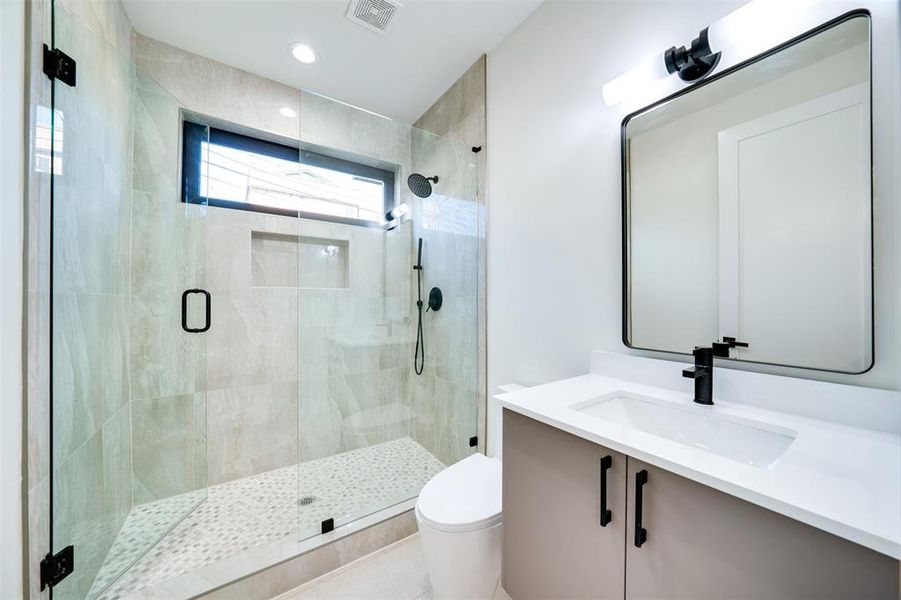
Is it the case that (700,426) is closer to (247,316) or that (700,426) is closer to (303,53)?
(247,316)

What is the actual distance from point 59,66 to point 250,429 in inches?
74.4

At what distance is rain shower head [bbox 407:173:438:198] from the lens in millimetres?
2064

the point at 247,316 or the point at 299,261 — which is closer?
the point at 299,261

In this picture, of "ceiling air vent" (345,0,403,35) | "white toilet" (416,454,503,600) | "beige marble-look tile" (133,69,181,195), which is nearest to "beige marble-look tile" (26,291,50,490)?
"beige marble-look tile" (133,69,181,195)

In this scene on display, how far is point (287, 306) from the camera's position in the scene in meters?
2.23

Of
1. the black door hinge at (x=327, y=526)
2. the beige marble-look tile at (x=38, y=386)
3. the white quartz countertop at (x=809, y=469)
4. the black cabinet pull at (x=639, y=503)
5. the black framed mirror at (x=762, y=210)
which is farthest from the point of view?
the black door hinge at (x=327, y=526)

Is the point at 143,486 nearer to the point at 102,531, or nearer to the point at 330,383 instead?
the point at 102,531

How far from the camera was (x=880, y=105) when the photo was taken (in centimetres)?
78

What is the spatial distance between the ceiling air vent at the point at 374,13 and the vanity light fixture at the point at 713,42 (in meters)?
1.18

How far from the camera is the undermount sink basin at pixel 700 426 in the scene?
0.83 metres

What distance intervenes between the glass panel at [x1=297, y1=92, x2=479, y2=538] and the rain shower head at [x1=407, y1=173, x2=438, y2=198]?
21 millimetres

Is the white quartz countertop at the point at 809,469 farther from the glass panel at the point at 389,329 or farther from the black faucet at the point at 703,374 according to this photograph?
the glass panel at the point at 389,329

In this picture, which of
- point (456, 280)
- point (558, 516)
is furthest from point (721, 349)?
point (456, 280)

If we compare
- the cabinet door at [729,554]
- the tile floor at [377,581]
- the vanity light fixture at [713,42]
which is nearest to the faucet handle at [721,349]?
the cabinet door at [729,554]
